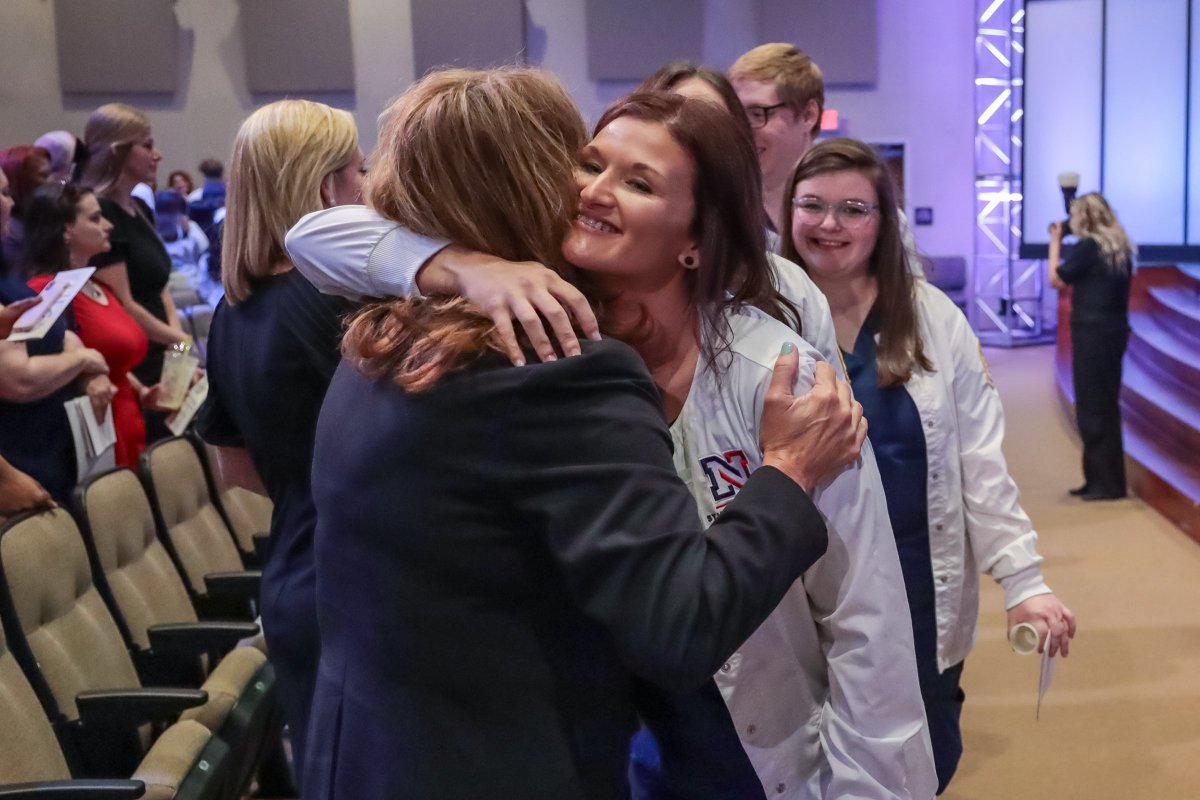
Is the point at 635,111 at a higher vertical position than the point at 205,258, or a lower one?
higher

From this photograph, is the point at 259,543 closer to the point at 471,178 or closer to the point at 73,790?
the point at 73,790

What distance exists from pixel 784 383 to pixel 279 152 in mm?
1039

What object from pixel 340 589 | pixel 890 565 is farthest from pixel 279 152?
pixel 890 565

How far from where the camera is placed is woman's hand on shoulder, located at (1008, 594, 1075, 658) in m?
1.96

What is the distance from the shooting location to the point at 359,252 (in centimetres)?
133

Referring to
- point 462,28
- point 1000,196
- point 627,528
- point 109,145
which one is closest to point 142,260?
point 109,145

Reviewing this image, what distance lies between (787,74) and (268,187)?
106 cm

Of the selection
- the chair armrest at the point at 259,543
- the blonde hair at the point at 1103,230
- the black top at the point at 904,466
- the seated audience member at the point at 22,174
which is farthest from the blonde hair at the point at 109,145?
the blonde hair at the point at 1103,230

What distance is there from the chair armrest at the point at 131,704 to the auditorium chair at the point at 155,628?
8.1 inches

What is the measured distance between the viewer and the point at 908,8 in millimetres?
12539

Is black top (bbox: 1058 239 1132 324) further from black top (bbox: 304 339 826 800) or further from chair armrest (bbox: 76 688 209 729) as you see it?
black top (bbox: 304 339 826 800)

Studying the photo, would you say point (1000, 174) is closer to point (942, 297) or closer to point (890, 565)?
point (942, 297)

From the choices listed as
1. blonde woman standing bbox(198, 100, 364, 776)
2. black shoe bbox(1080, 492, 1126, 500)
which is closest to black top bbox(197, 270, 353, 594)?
blonde woman standing bbox(198, 100, 364, 776)

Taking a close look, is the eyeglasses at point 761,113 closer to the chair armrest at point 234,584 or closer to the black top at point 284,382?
the black top at point 284,382
